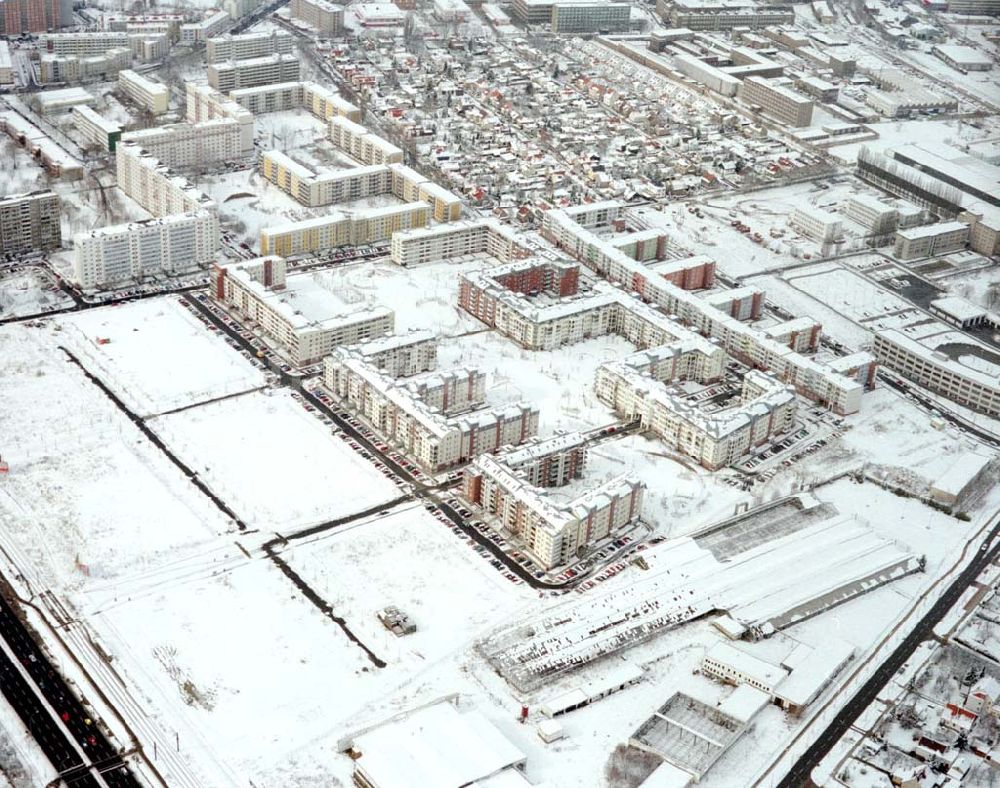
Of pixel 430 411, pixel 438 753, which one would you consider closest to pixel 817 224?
pixel 430 411

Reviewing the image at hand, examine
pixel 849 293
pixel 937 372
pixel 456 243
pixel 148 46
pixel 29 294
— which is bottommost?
pixel 29 294

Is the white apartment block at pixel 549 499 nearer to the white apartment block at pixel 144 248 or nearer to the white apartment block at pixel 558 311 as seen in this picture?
the white apartment block at pixel 558 311

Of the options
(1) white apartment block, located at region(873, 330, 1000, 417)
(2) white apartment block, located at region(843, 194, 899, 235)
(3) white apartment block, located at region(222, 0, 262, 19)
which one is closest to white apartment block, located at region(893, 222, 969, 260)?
(2) white apartment block, located at region(843, 194, 899, 235)

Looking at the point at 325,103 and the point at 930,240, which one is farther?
the point at 325,103

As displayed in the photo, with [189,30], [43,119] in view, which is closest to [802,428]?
[43,119]

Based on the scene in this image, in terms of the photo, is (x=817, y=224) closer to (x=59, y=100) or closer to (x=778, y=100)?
(x=778, y=100)

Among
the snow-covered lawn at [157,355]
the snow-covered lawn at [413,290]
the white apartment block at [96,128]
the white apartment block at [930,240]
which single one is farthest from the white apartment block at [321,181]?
the white apartment block at [930,240]

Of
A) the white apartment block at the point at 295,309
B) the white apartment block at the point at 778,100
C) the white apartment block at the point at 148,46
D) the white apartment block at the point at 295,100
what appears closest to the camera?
the white apartment block at the point at 295,309
